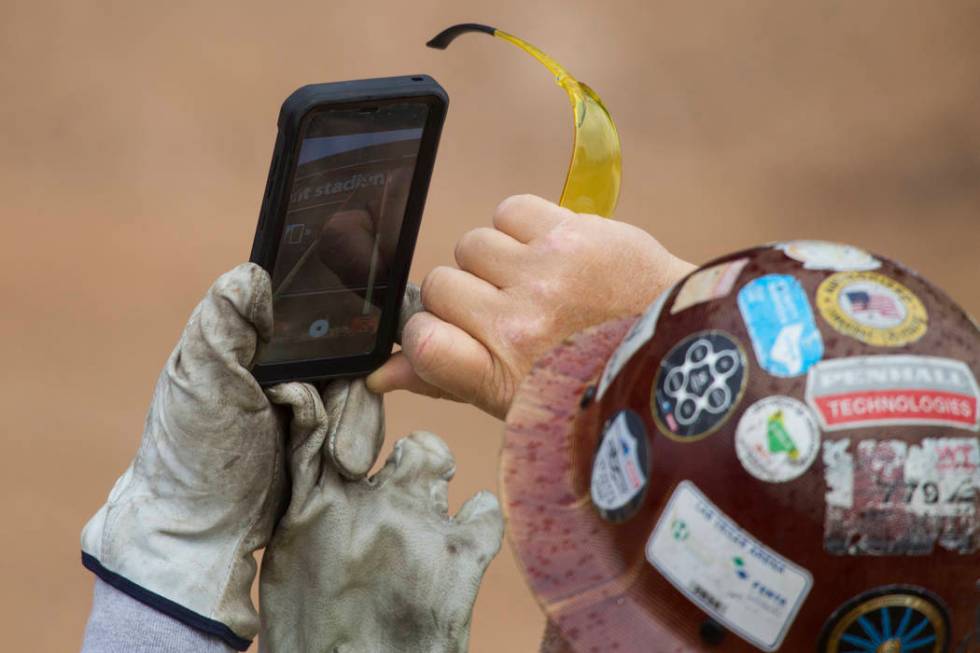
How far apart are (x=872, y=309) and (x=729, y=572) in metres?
0.19

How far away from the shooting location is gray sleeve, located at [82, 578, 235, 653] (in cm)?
129

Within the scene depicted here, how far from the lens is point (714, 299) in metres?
1.04

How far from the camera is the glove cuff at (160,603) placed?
1299 millimetres

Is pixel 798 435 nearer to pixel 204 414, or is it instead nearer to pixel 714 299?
pixel 714 299

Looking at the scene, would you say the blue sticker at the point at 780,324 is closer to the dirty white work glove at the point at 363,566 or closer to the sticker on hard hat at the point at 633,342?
the sticker on hard hat at the point at 633,342

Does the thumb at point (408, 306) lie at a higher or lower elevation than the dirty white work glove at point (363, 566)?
higher

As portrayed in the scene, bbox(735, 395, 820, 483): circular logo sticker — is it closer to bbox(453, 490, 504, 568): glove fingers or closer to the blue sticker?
the blue sticker

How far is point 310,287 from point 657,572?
47 cm

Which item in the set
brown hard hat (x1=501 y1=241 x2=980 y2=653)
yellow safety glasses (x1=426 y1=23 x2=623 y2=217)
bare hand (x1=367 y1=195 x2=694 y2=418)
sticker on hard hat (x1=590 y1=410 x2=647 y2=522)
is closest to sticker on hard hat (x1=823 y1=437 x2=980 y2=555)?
brown hard hat (x1=501 y1=241 x2=980 y2=653)

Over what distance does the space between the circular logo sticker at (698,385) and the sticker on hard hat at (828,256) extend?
0.26 ft

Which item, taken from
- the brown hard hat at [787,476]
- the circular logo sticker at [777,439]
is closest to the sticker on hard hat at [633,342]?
the brown hard hat at [787,476]

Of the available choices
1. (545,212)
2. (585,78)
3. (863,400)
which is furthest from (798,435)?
(585,78)

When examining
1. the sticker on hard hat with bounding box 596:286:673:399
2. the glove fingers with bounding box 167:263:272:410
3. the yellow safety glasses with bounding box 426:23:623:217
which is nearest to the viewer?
the sticker on hard hat with bounding box 596:286:673:399

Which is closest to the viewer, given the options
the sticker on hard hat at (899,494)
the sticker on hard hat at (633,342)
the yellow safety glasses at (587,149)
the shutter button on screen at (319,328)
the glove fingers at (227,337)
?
the sticker on hard hat at (899,494)
